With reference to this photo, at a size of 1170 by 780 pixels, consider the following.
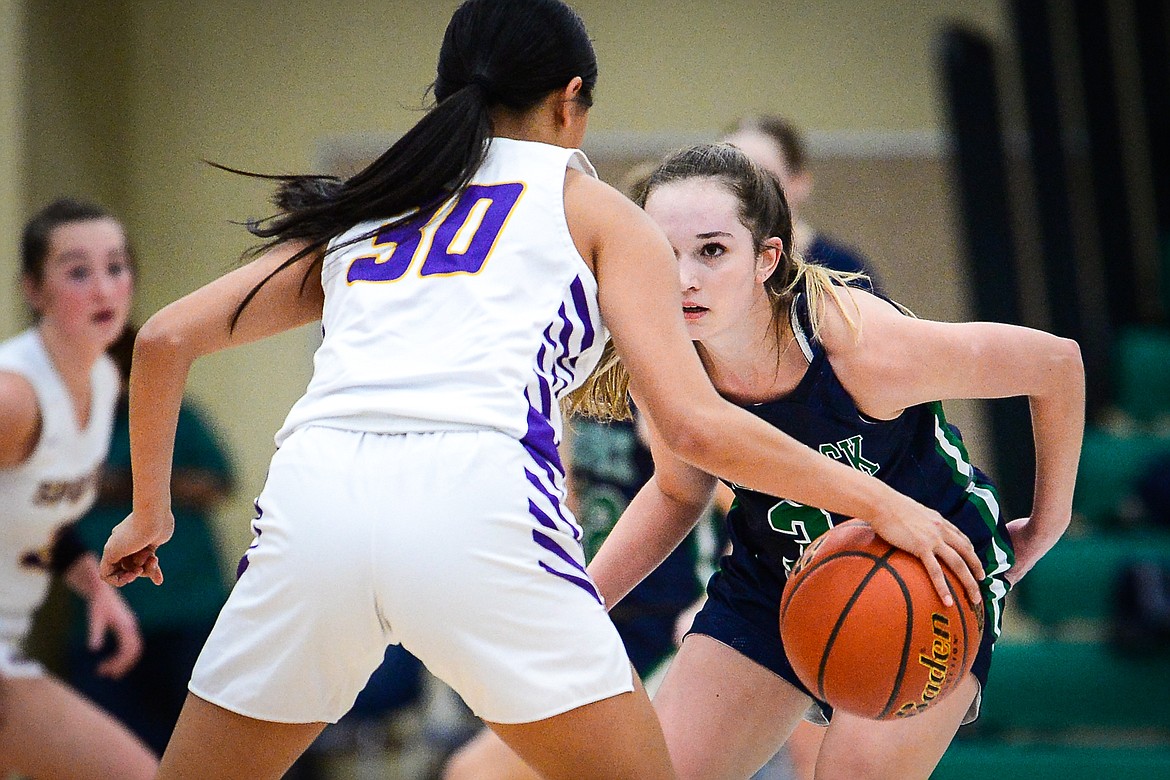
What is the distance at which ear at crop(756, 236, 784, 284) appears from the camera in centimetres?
270

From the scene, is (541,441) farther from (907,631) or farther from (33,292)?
(33,292)

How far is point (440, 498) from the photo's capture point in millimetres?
2064

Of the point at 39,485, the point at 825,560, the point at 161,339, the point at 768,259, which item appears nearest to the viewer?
the point at 161,339

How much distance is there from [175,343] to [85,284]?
7.24 ft

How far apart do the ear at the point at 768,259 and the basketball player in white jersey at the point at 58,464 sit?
2.30 meters

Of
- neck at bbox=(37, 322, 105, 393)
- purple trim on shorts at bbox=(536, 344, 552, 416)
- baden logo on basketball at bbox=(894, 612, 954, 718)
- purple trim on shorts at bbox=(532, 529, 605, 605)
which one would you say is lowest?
baden logo on basketball at bbox=(894, 612, 954, 718)

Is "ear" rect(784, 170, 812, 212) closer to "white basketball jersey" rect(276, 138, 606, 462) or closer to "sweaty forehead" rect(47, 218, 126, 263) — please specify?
"sweaty forehead" rect(47, 218, 126, 263)

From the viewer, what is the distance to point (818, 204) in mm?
7895

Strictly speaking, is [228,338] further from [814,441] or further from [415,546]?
[814,441]

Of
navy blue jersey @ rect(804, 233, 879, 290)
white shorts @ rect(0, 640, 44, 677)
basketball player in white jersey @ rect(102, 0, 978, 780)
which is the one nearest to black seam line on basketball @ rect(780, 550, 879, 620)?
basketball player in white jersey @ rect(102, 0, 978, 780)

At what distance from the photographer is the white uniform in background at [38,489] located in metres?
4.14

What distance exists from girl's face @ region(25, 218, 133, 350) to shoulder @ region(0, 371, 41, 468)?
0.78 feet

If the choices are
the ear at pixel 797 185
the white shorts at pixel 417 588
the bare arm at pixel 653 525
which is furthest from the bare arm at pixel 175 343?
the ear at pixel 797 185

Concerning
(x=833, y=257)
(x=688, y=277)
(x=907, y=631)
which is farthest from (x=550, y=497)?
(x=833, y=257)
